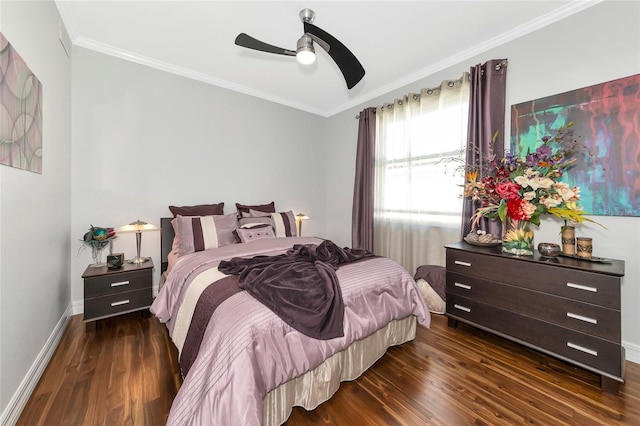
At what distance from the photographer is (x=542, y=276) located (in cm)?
183

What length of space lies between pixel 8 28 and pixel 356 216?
11.5ft

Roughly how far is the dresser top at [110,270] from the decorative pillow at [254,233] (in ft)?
2.99

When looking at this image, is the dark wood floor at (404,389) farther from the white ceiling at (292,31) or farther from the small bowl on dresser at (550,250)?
the white ceiling at (292,31)

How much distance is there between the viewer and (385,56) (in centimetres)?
282

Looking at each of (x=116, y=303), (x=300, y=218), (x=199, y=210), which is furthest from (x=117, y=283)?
(x=300, y=218)

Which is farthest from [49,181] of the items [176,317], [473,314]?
[473,314]

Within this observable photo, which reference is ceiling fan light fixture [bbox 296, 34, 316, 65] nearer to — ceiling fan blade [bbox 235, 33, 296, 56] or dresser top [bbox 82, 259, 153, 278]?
ceiling fan blade [bbox 235, 33, 296, 56]

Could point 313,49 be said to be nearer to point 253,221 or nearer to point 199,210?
point 253,221

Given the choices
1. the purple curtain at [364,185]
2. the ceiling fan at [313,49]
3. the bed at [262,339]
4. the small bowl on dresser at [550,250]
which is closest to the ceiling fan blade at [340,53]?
the ceiling fan at [313,49]

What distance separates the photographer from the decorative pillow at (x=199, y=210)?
9.69 ft

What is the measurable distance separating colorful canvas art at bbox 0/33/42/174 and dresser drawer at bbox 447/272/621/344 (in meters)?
3.18

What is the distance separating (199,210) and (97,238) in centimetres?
97

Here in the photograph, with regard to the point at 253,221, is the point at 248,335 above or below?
below

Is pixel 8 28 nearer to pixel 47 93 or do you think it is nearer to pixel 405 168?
pixel 47 93
